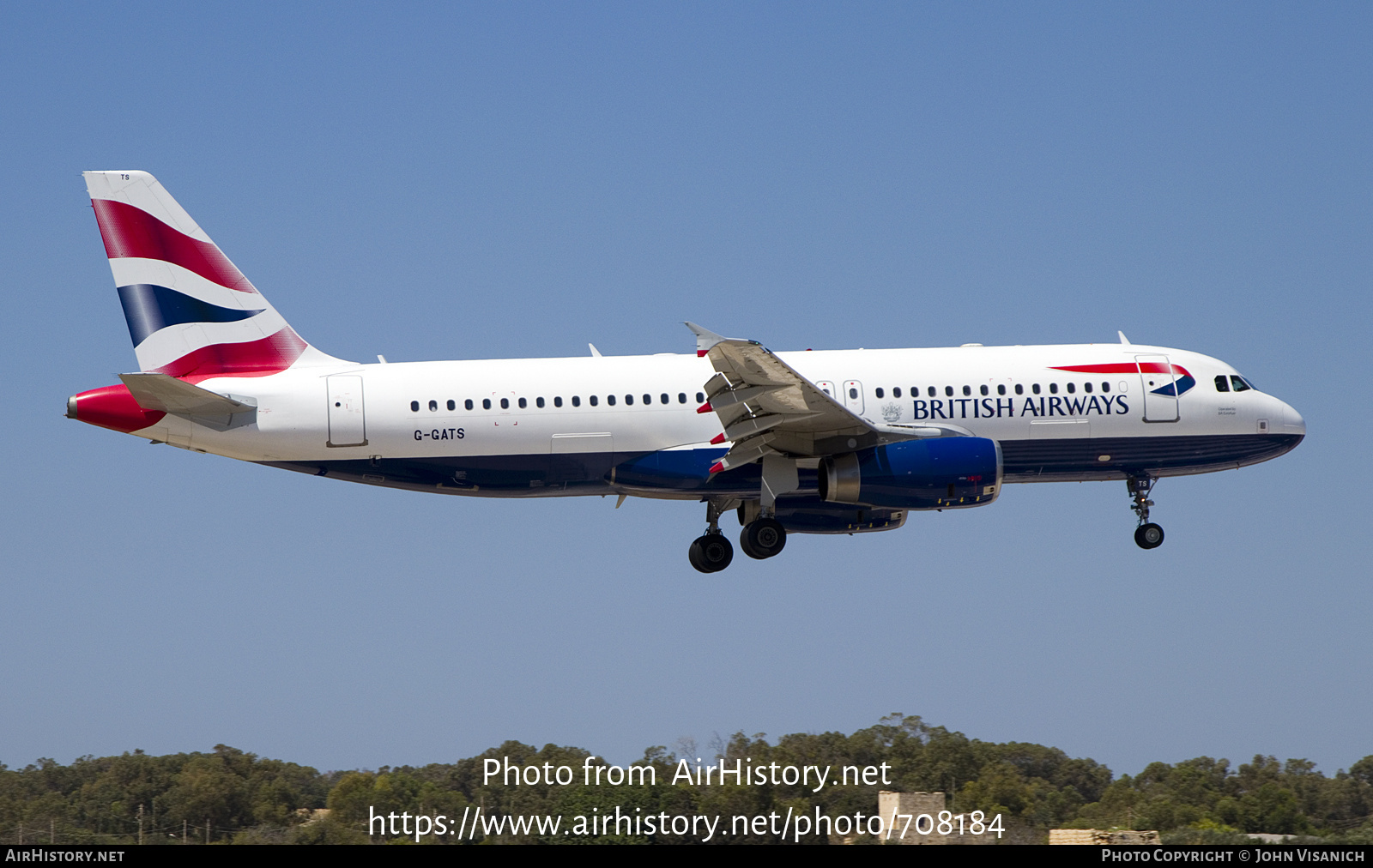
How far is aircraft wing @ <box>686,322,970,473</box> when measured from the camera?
116ft

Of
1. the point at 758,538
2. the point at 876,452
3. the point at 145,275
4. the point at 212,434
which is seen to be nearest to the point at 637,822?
the point at 758,538

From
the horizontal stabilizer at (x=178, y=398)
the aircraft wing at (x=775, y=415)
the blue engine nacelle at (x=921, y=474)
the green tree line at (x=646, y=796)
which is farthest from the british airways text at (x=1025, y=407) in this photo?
the horizontal stabilizer at (x=178, y=398)

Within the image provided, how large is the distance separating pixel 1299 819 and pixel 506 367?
90.1 feet

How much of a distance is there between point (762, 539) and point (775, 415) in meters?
4.83

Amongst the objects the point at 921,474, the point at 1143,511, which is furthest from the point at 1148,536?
the point at 921,474

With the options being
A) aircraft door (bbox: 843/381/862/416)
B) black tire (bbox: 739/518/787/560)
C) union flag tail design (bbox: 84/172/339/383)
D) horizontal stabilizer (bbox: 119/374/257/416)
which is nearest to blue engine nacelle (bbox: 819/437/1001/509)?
aircraft door (bbox: 843/381/862/416)

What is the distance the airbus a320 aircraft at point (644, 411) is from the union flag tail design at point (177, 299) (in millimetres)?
46

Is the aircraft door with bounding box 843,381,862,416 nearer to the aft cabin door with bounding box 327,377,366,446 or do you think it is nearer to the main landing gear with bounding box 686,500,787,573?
the main landing gear with bounding box 686,500,787,573

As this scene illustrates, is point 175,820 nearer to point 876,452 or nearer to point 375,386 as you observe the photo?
point 375,386

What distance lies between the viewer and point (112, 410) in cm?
3647

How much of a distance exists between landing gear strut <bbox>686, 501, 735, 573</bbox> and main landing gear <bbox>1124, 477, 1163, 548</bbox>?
10527 millimetres

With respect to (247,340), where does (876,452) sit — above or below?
below

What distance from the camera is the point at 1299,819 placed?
47.0 m
